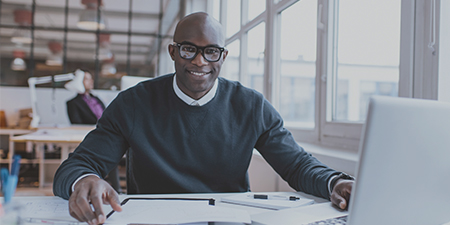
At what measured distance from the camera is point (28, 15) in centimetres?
694

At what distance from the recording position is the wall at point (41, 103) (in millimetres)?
6238

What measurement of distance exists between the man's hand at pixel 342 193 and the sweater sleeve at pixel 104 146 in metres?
0.68

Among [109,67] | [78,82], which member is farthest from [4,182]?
[109,67]

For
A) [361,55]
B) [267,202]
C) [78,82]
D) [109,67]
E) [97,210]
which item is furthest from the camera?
[109,67]

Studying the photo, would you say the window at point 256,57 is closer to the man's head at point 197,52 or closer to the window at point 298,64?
the window at point 298,64

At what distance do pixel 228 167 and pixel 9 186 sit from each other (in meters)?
0.92

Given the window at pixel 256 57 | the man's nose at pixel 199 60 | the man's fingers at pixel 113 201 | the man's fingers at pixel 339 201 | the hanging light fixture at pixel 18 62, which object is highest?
the hanging light fixture at pixel 18 62

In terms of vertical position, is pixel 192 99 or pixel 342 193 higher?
pixel 192 99

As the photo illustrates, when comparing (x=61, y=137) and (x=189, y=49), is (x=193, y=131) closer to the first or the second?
(x=189, y=49)

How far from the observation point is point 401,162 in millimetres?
616

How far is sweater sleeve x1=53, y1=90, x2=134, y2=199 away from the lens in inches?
42.7

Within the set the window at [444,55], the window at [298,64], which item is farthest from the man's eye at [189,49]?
the window at [298,64]

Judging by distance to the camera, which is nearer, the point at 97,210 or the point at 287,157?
the point at 97,210

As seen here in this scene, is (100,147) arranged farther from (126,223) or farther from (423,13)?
(423,13)
